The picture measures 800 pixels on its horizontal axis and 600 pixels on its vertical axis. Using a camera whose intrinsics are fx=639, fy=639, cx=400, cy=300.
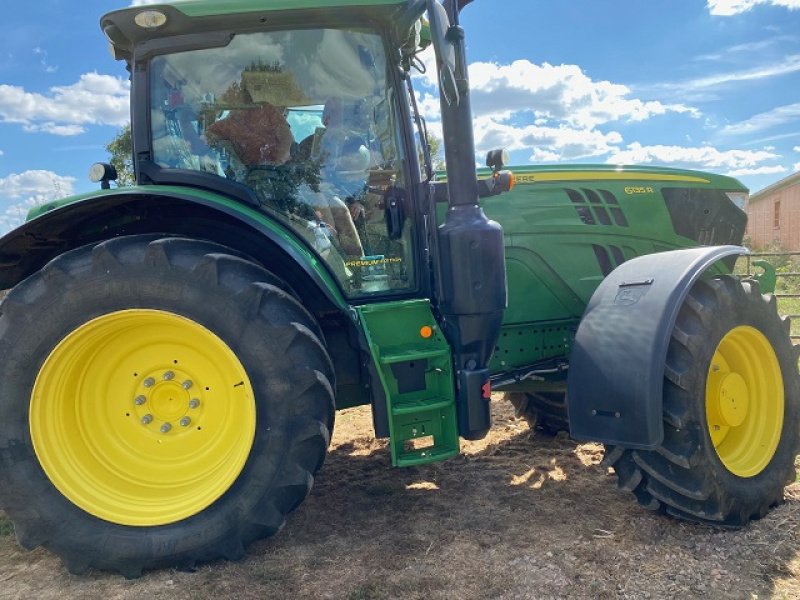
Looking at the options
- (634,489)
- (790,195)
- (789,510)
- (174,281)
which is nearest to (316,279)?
(174,281)

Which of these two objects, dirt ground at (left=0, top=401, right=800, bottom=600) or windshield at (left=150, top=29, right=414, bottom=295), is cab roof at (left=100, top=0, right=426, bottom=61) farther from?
dirt ground at (left=0, top=401, right=800, bottom=600)

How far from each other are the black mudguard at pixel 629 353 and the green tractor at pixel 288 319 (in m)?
0.01

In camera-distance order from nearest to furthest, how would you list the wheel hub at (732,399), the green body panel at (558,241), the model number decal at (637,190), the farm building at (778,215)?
the wheel hub at (732,399) < the green body panel at (558,241) < the model number decal at (637,190) < the farm building at (778,215)

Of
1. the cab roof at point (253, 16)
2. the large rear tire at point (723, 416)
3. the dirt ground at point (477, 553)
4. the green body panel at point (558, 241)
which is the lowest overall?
the dirt ground at point (477, 553)

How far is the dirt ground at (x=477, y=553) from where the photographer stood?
245 centimetres

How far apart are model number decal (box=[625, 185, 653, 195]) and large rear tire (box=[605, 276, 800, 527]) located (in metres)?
0.94

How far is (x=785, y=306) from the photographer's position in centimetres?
1162

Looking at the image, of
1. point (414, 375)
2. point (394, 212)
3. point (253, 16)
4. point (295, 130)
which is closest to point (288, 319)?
point (414, 375)

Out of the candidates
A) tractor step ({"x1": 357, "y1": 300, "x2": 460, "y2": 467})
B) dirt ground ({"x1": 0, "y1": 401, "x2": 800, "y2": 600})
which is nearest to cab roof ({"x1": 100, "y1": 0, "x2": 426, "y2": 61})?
tractor step ({"x1": 357, "y1": 300, "x2": 460, "y2": 467})

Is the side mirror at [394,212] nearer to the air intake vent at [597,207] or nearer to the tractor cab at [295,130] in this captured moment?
the tractor cab at [295,130]

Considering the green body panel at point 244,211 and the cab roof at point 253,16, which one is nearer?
the green body panel at point 244,211

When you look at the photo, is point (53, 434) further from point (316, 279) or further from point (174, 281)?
point (316, 279)

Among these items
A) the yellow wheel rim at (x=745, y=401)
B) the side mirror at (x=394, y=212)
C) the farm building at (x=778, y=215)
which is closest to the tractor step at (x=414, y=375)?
the side mirror at (x=394, y=212)

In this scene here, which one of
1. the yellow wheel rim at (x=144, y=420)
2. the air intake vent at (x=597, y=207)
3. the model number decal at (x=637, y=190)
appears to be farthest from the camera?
the model number decal at (x=637, y=190)
